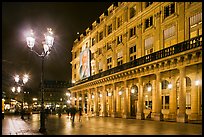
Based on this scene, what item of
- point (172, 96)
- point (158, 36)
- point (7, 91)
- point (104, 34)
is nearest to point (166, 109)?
point (172, 96)

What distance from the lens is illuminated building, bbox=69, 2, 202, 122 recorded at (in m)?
26.7

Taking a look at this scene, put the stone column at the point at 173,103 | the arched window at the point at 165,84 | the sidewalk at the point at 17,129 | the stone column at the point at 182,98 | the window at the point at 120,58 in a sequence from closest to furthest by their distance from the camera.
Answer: the sidewalk at the point at 17,129 < the stone column at the point at 182,98 < the stone column at the point at 173,103 < the arched window at the point at 165,84 < the window at the point at 120,58

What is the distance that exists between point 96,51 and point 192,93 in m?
28.2

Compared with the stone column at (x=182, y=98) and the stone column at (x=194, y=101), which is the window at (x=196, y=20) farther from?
the stone column at (x=194, y=101)

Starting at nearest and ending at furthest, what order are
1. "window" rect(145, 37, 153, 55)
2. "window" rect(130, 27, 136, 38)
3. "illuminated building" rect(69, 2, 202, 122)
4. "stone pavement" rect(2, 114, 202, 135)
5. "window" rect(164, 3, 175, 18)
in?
"stone pavement" rect(2, 114, 202, 135) < "illuminated building" rect(69, 2, 202, 122) < "window" rect(164, 3, 175, 18) < "window" rect(145, 37, 153, 55) < "window" rect(130, 27, 136, 38)

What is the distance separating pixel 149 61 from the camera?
31297 mm

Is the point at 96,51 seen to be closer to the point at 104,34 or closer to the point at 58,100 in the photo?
the point at 104,34

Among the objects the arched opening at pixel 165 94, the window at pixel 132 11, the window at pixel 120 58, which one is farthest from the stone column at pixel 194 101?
the window at pixel 120 58

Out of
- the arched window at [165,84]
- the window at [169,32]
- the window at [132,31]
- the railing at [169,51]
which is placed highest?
the window at [132,31]

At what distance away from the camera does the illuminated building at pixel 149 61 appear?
26.7 meters

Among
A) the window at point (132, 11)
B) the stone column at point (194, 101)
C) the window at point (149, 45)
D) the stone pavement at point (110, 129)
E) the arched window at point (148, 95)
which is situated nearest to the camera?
the stone pavement at point (110, 129)

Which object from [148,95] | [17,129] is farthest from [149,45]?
[17,129]

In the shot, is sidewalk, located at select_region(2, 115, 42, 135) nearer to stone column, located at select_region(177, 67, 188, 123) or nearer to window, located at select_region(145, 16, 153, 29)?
stone column, located at select_region(177, 67, 188, 123)

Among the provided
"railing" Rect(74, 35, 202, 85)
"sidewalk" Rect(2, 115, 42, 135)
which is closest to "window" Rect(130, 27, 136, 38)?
"railing" Rect(74, 35, 202, 85)
